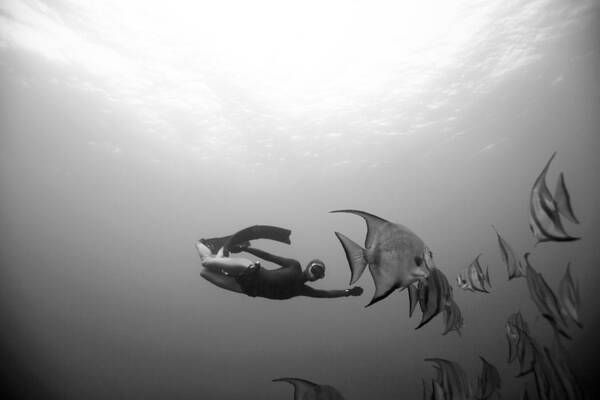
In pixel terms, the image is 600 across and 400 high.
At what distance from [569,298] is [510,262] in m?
0.38

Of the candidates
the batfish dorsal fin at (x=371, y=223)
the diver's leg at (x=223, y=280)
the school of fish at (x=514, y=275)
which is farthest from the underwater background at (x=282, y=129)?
the diver's leg at (x=223, y=280)

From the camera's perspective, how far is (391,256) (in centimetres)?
176

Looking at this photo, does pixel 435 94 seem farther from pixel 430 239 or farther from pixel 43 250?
pixel 43 250

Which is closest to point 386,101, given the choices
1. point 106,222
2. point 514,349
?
point 514,349

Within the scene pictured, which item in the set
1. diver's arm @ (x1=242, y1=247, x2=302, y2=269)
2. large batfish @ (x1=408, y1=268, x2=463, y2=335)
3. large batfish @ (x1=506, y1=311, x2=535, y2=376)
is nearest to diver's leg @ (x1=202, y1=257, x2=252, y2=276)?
diver's arm @ (x1=242, y1=247, x2=302, y2=269)

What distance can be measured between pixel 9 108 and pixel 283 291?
29790mm

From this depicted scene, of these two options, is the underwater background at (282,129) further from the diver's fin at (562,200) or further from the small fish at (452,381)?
the small fish at (452,381)

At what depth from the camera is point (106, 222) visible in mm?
65125

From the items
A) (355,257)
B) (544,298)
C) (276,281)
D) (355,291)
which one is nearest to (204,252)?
(276,281)

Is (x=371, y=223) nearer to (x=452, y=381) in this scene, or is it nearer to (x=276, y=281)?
(x=452, y=381)

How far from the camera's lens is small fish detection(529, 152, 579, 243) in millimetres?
1672

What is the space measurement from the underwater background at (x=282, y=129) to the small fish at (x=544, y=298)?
1.10ft

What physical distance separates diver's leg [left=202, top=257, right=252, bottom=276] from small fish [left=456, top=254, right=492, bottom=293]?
9.62 ft

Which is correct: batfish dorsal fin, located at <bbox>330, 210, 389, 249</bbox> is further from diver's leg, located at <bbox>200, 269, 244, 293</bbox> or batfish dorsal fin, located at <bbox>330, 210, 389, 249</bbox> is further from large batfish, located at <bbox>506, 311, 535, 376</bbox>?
diver's leg, located at <bbox>200, 269, 244, 293</bbox>
